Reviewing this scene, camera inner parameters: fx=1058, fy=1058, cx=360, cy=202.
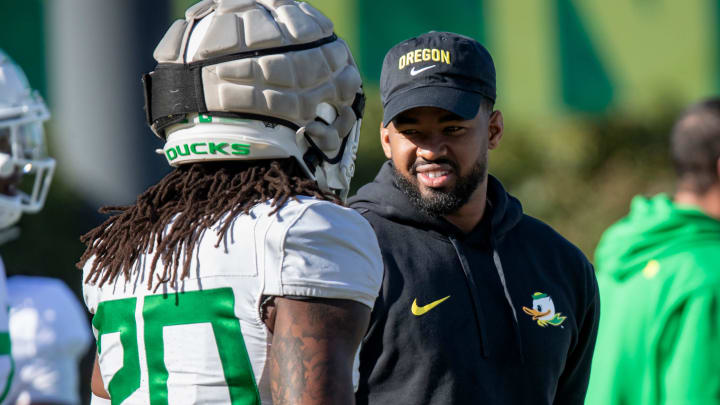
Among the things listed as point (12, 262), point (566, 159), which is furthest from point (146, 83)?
point (566, 159)

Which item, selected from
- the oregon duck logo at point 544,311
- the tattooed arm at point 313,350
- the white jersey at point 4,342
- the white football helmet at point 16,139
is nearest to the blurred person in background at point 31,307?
the white football helmet at point 16,139

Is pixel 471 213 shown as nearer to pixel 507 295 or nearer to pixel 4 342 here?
pixel 507 295

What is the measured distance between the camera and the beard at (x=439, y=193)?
3.29 metres

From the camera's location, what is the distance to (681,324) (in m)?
4.03

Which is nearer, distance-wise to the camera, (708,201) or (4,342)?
(4,342)

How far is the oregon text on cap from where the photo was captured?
133 inches

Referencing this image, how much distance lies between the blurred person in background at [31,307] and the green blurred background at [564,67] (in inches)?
214

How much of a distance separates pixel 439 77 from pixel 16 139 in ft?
6.72

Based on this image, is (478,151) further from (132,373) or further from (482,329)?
(132,373)

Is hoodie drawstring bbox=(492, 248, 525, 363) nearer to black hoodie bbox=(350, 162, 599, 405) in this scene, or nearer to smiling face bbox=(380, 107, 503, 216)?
black hoodie bbox=(350, 162, 599, 405)

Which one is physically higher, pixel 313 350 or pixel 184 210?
pixel 184 210

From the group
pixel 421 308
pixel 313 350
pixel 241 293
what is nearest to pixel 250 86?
pixel 241 293

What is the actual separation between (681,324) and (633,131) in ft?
21.8

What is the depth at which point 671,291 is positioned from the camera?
409cm
